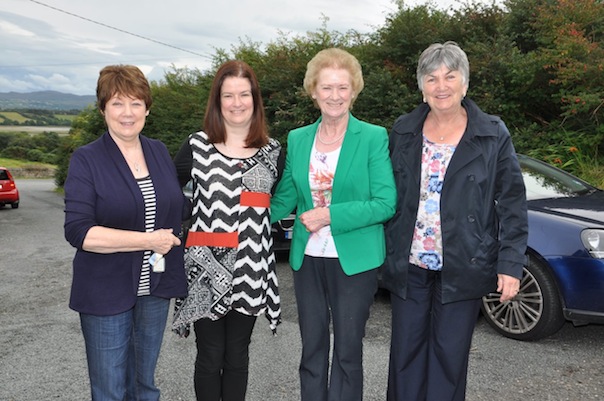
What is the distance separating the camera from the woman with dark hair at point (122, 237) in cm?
238

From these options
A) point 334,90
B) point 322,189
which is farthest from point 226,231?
point 334,90

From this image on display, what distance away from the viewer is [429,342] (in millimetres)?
3012

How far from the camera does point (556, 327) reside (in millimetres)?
4574

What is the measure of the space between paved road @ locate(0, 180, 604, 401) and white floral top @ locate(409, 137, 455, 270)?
1235mm

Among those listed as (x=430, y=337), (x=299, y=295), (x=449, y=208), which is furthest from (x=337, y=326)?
(x=449, y=208)

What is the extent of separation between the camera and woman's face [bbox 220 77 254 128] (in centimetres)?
279

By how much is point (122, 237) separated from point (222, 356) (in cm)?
84

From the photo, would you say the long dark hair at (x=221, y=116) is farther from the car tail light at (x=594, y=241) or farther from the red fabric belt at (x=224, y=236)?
the car tail light at (x=594, y=241)

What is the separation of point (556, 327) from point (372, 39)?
9.77 metres

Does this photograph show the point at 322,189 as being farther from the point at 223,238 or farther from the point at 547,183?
the point at 547,183

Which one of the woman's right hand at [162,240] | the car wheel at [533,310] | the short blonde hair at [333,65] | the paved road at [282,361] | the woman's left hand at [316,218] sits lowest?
the paved road at [282,361]

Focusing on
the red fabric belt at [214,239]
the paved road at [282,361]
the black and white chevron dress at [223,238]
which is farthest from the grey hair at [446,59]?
the paved road at [282,361]

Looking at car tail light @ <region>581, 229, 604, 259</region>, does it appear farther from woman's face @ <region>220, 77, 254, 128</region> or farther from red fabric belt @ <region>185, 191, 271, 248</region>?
woman's face @ <region>220, 77, 254, 128</region>

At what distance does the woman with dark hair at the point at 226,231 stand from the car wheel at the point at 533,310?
8.61 feet
